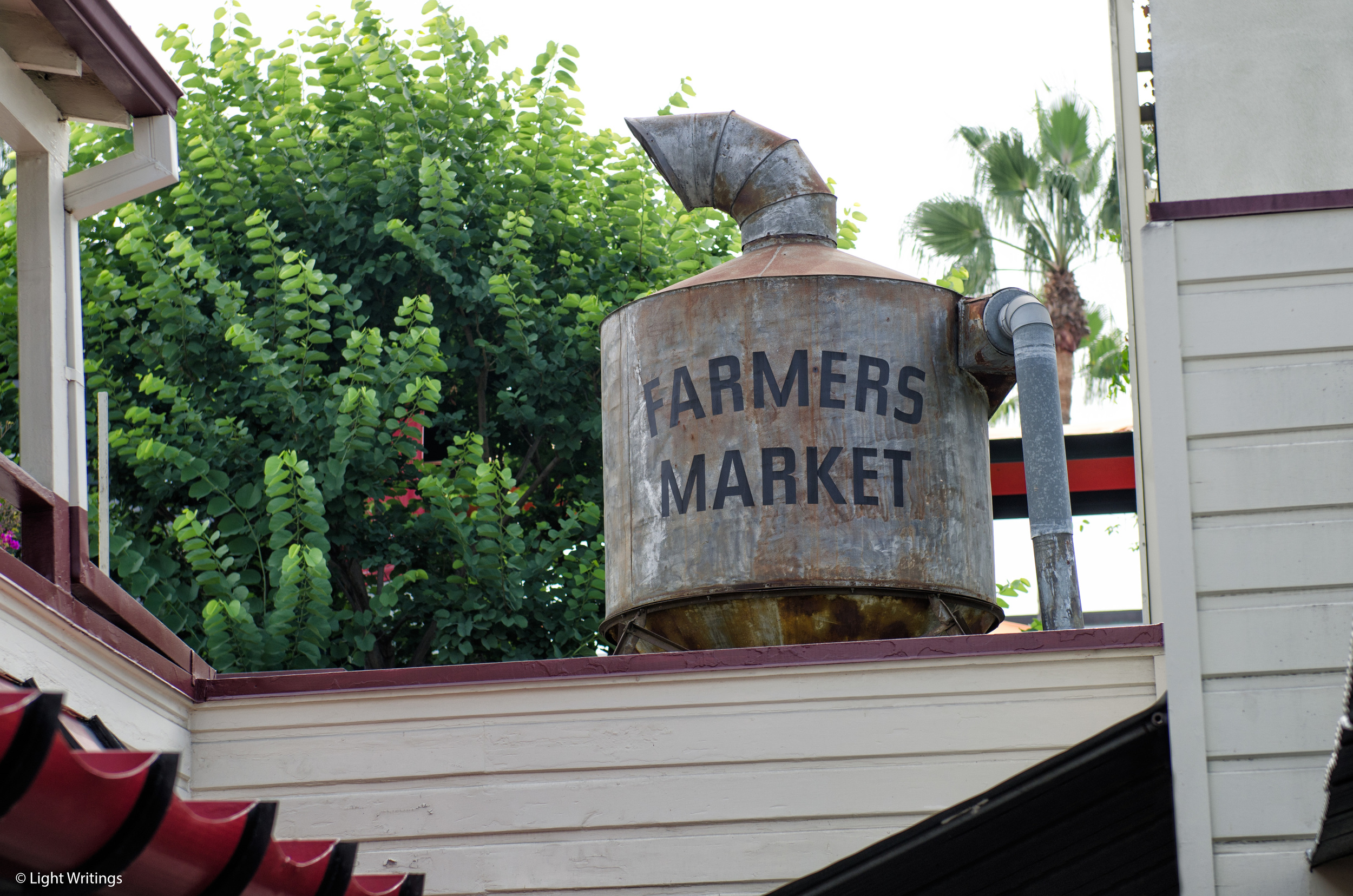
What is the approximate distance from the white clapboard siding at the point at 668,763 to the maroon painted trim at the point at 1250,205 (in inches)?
77.5

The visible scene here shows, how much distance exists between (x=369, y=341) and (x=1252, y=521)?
830 centimetres

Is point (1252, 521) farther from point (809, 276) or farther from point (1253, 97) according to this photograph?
point (809, 276)

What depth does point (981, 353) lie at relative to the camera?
29.4 ft

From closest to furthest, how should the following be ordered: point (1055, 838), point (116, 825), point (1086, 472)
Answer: point (116, 825) < point (1055, 838) < point (1086, 472)

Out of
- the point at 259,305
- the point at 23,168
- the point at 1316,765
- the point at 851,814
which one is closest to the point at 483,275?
the point at 259,305

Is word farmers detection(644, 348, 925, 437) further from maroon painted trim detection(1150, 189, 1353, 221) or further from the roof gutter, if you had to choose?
maroon painted trim detection(1150, 189, 1353, 221)

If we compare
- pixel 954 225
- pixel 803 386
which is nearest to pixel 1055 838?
pixel 803 386

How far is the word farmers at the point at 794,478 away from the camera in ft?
27.7

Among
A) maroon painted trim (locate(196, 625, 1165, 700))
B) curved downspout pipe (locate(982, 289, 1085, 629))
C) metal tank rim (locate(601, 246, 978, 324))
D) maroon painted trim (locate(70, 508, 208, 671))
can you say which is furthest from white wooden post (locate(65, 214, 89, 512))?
curved downspout pipe (locate(982, 289, 1085, 629))

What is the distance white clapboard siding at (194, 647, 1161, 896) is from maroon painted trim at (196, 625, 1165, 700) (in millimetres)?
36

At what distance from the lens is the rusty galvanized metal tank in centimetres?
838

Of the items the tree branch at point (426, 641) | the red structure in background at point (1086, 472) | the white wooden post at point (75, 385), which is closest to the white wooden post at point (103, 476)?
the white wooden post at point (75, 385)

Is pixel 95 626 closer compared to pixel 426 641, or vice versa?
pixel 95 626

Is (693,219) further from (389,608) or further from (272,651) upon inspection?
(272,651)
